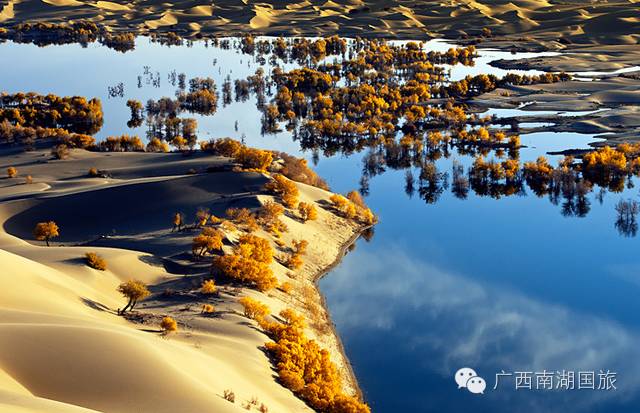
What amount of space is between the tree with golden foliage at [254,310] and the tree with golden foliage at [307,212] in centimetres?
1224

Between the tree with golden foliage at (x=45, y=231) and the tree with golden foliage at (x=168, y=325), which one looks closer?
the tree with golden foliage at (x=168, y=325)

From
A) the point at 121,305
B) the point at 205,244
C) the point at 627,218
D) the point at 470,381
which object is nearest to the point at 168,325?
the point at 121,305

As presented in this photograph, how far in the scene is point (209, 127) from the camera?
6250 cm

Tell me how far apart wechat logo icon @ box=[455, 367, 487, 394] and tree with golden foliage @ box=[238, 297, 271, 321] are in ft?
21.2

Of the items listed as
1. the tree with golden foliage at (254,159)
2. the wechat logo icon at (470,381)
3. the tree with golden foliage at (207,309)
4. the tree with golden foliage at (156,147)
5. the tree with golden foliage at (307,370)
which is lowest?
the wechat logo icon at (470,381)

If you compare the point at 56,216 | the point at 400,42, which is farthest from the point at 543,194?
the point at 400,42

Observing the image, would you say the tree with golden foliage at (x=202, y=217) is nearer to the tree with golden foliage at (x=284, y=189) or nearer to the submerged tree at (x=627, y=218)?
the tree with golden foliage at (x=284, y=189)

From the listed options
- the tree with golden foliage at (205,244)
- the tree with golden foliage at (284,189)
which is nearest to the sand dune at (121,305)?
the tree with golden foliage at (205,244)

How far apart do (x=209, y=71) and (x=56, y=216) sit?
51795mm

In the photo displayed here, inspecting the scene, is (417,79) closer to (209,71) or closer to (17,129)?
(209,71)

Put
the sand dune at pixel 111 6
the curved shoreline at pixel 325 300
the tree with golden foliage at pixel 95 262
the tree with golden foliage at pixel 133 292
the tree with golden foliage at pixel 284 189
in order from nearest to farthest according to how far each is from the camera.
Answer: the tree with golden foliage at pixel 133 292
the curved shoreline at pixel 325 300
the tree with golden foliage at pixel 95 262
the tree with golden foliage at pixel 284 189
the sand dune at pixel 111 6

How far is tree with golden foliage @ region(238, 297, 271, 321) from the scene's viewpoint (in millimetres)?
24766

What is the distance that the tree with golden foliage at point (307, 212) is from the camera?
37125mm

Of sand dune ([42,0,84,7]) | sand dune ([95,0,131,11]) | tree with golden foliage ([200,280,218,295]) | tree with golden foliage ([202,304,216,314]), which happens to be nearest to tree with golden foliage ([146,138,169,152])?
tree with golden foliage ([200,280,218,295])
